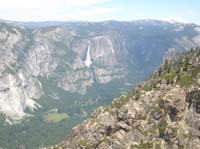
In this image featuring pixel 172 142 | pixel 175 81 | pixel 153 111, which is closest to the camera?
pixel 172 142

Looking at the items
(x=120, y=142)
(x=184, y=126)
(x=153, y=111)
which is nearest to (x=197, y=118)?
(x=184, y=126)

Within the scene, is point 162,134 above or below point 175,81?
below

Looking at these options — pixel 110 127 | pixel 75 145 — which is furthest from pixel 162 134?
pixel 75 145

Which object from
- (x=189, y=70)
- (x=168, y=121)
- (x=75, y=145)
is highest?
(x=189, y=70)

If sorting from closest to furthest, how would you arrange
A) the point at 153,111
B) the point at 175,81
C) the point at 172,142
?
the point at 172,142, the point at 153,111, the point at 175,81

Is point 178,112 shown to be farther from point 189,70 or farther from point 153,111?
point 189,70

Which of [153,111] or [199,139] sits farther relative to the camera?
[153,111]
